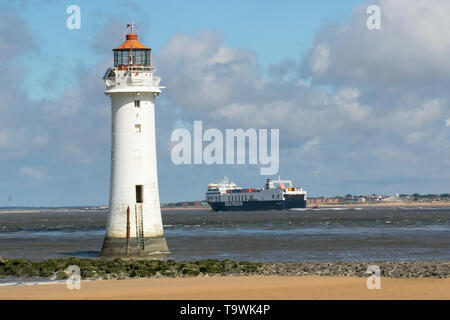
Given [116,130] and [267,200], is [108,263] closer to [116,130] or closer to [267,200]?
[116,130]

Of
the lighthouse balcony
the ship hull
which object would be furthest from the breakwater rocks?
the ship hull

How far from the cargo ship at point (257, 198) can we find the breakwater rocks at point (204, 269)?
156669mm

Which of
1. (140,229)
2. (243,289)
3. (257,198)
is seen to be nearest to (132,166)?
(140,229)

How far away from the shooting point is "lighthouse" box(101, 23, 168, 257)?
107 feet

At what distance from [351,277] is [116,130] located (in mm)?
13304

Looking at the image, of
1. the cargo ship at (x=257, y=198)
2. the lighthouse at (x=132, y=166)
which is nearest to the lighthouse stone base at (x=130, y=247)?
the lighthouse at (x=132, y=166)

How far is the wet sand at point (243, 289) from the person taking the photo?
19766 mm

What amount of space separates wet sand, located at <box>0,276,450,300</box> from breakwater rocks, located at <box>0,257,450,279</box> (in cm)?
127

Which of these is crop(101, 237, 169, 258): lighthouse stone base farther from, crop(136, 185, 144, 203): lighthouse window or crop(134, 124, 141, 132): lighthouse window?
crop(134, 124, 141, 132): lighthouse window

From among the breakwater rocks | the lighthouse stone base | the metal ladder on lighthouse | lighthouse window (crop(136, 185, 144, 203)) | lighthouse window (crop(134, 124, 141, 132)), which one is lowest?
the breakwater rocks

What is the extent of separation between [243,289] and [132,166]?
12.3 metres

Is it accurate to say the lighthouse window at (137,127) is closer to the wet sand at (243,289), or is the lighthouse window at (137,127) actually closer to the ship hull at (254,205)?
the wet sand at (243,289)

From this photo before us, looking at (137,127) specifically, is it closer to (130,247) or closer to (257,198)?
(130,247)
